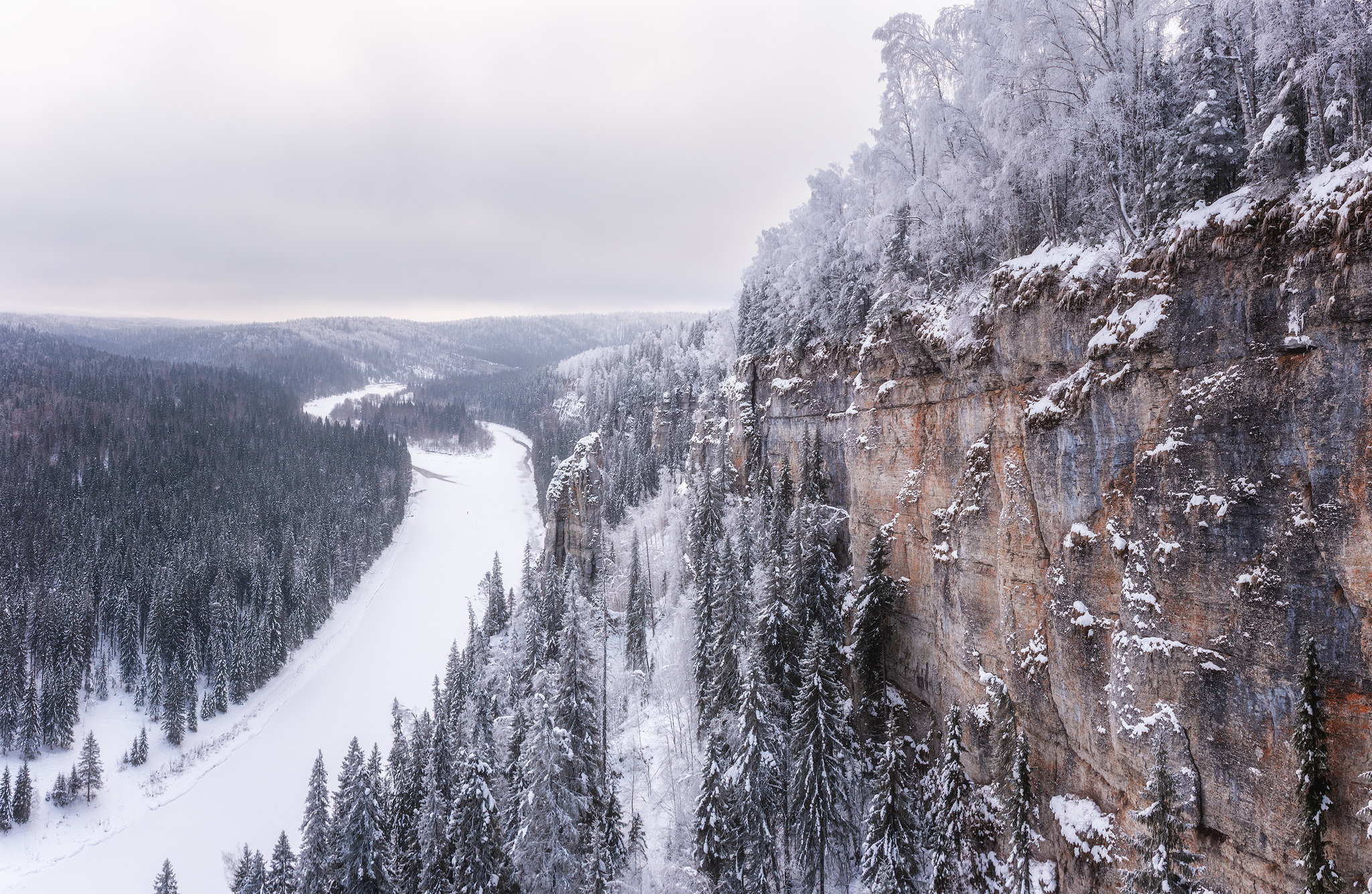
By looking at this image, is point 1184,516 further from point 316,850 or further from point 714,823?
point 316,850

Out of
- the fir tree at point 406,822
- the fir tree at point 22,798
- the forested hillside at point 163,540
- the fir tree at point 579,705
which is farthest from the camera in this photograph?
the forested hillside at point 163,540

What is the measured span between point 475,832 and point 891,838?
15036mm

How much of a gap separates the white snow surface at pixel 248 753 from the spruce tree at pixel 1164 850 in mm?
50870

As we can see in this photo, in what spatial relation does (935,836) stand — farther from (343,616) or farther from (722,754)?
(343,616)

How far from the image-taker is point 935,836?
21.1 metres

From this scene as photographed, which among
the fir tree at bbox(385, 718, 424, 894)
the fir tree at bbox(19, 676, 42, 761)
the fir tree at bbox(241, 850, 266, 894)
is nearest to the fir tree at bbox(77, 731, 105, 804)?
the fir tree at bbox(19, 676, 42, 761)

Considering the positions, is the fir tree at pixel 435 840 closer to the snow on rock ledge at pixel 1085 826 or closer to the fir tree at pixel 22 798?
the snow on rock ledge at pixel 1085 826

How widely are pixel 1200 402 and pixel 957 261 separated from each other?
15.9 meters

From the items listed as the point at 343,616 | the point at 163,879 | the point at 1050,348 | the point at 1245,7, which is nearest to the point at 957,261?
the point at 1050,348

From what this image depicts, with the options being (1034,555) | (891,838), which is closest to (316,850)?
(891,838)

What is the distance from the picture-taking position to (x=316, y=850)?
23828 mm

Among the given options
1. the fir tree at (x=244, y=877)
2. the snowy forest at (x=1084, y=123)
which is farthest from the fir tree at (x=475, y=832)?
the snowy forest at (x=1084, y=123)

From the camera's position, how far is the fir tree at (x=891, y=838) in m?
20.6

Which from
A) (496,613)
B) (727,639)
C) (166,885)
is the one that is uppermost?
(727,639)
